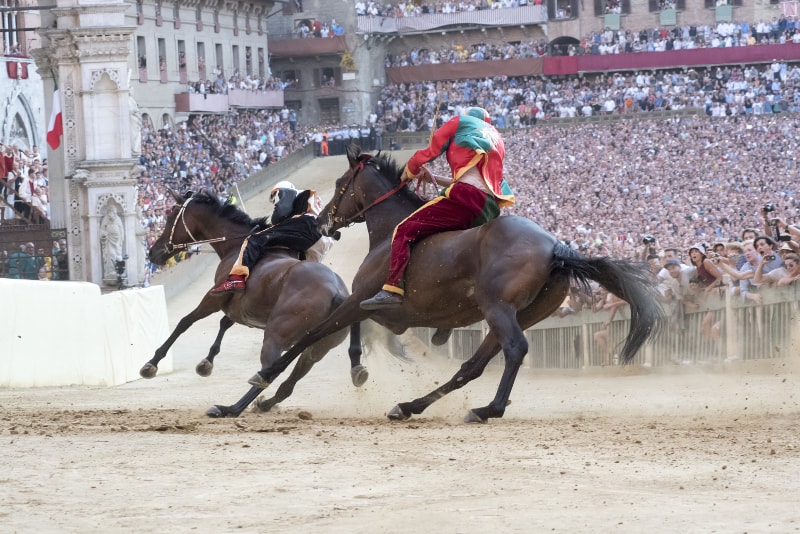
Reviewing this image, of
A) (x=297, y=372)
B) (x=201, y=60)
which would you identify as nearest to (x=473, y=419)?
(x=297, y=372)

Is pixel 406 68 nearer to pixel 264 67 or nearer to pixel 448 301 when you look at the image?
pixel 264 67

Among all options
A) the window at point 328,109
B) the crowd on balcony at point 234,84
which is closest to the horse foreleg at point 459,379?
the crowd on balcony at point 234,84

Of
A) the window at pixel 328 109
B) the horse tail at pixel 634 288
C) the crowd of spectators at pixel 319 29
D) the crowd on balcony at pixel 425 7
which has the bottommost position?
the horse tail at pixel 634 288

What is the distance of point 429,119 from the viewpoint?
63.2 meters

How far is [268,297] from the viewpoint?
1336 centimetres

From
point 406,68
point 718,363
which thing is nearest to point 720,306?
point 718,363

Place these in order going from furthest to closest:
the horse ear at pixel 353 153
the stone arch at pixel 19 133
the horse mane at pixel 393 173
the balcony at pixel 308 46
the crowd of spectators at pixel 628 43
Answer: the balcony at pixel 308 46
the crowd of spectators at pixel 628 43
the stone arch at pixel 19 133
the horse ear at pixel 353 153
the horse mane at pixel 393 173

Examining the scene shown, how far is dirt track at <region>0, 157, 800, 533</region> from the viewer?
24.3 feet

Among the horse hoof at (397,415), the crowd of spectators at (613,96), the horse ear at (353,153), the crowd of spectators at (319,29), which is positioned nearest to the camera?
the horse hoof at (397,415)

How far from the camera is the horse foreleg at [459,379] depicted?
38.2 feet

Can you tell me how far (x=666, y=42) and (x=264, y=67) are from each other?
2022 centimetres

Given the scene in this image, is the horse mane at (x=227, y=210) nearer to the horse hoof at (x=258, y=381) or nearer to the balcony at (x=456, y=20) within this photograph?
the horse hoof at (x=258, y=381)

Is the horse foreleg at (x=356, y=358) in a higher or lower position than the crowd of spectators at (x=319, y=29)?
lower

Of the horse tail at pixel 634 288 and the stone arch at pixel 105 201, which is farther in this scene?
the stone arch at pixel 105 201
